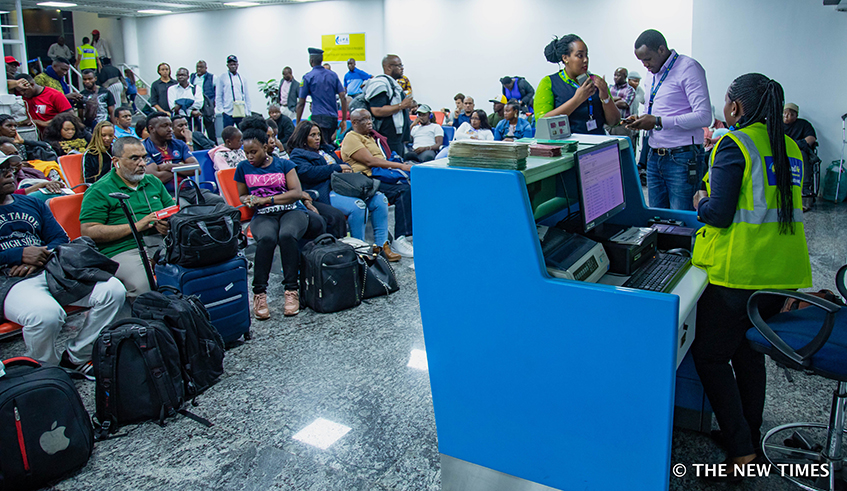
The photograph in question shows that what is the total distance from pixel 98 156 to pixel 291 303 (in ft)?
6.93

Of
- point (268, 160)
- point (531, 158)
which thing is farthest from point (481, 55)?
point (531, 158)

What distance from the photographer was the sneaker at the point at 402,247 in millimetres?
4859

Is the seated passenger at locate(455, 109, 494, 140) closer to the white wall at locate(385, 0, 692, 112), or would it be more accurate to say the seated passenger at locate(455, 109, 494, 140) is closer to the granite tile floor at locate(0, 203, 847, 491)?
the white wall at locate(385, 0, 692, 112)

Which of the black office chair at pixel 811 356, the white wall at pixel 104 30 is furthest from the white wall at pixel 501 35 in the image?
the white wall at pixel 104 30

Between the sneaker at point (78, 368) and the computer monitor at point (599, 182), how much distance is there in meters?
2.34

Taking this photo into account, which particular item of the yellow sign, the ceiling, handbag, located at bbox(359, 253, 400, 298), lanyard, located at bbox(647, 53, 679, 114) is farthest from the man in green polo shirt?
the ceiling

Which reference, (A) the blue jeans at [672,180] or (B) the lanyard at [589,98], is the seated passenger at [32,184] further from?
(A) the blue jeans at [672,180]

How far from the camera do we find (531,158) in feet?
5.87

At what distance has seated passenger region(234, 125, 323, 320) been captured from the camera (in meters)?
3.57

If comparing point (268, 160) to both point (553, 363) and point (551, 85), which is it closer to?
point (551, 85)

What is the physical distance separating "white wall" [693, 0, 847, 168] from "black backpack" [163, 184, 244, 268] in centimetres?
631

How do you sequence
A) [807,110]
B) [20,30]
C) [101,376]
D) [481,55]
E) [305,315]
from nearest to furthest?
[101,376] < [305,315] < [807,110] < [20,30] < [481,55]

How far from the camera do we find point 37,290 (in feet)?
8.48

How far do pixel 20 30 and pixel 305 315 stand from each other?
7765 mm
